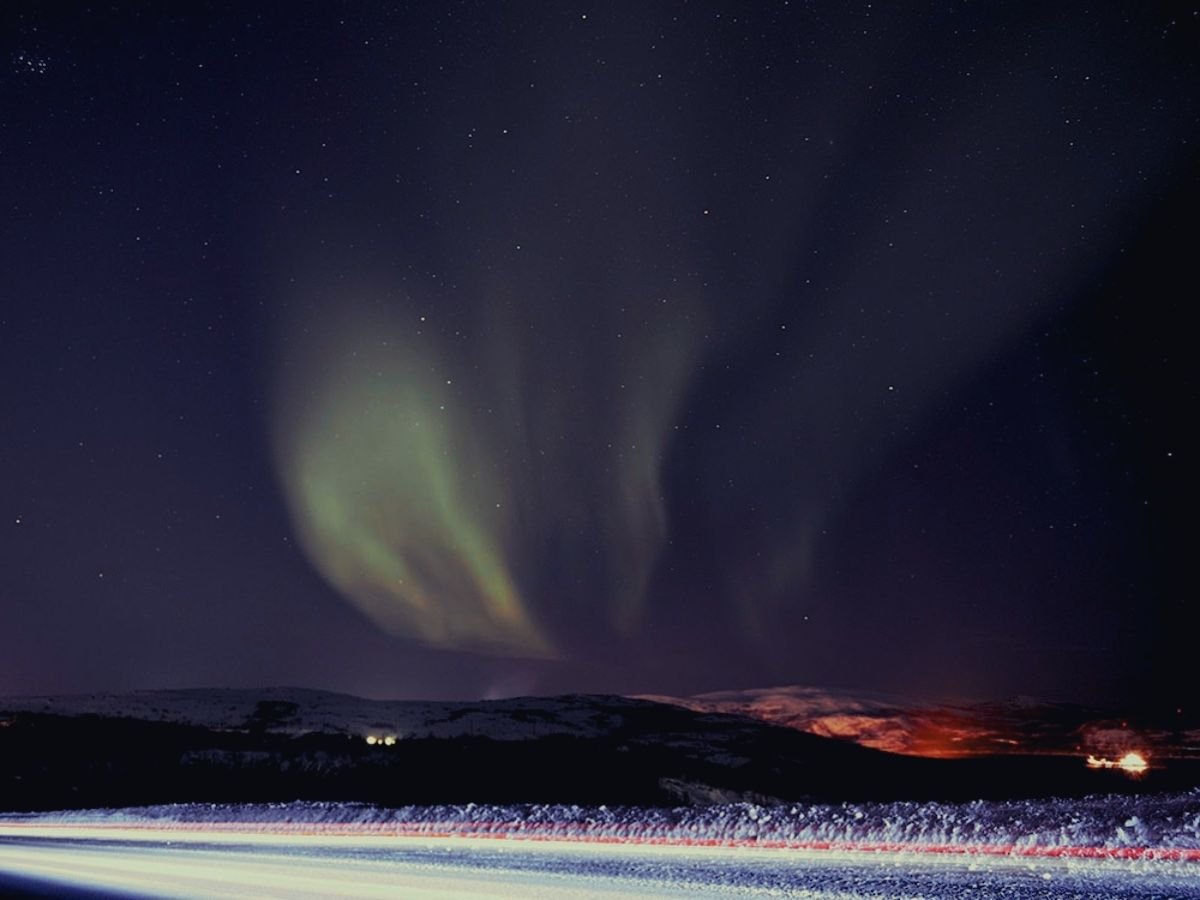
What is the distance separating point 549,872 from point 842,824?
3375 millimetres

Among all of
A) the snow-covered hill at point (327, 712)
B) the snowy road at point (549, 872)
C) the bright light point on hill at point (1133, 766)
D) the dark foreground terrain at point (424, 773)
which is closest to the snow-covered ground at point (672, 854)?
the snowy road at point (549, 872)

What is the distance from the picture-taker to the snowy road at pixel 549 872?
545cm

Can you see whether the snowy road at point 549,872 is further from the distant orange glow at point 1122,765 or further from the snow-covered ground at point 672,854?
the distant orange glow at point 1122,765

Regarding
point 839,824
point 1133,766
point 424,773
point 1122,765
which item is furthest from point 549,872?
point 1133,766

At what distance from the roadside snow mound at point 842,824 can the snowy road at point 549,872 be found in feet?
1.33

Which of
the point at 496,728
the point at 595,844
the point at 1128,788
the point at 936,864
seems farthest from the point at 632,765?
the point at 496,728

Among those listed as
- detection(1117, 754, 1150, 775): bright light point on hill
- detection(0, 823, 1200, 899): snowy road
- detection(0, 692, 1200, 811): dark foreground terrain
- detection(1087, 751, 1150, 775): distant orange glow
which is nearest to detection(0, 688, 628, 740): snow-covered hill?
detection(0, 692, 1200, 811): dark foreground terrain

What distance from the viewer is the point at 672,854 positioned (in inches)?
306

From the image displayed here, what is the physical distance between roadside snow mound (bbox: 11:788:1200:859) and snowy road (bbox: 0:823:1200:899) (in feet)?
1.33

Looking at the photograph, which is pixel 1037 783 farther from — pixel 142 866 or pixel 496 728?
pixel 496 728

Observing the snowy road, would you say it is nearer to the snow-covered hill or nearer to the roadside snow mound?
the roadside snow mound

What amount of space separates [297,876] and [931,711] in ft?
593

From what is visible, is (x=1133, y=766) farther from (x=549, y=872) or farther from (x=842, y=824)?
(x=549, y=872)

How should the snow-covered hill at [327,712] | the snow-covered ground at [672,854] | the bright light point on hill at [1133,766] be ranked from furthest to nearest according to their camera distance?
the snow-covered hill at [327,712]
the bright light point on hill at [1133,766]
the snow-covered ground at [672,854]
